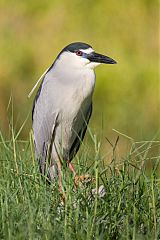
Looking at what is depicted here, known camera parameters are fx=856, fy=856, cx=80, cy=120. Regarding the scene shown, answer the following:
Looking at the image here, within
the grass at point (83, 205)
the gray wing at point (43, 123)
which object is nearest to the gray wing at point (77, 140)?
the gray wing at point (43, 123)

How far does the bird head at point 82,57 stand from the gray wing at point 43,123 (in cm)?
21

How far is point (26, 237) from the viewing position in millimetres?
2920

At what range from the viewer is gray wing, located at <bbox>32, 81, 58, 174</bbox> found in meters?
4.53

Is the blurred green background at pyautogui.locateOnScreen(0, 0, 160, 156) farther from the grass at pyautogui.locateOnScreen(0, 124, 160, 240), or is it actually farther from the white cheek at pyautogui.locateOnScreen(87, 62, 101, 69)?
the grass at pyautogui.locateOnScreen(0, 124, 160, 240)

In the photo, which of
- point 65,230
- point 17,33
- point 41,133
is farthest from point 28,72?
point 65,230

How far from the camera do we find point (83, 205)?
10.4 feet

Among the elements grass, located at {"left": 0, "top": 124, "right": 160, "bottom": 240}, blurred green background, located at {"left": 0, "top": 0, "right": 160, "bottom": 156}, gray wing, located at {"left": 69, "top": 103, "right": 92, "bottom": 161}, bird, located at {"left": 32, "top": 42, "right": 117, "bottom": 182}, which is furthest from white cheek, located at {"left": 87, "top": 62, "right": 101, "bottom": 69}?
blurred green background, located at {"left": 0, "top": 0, "right": 160, "bottom": 156}

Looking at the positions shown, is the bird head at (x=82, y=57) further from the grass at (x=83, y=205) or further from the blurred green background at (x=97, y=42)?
the blurred green background at (x=97, y=42)

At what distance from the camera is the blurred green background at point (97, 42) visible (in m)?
8.52

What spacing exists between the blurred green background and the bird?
3.73 m

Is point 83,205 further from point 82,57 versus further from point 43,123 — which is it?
point 43,123

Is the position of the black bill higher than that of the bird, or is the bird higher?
the black bill

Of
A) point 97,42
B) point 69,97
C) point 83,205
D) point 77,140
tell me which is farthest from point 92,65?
point 97,42

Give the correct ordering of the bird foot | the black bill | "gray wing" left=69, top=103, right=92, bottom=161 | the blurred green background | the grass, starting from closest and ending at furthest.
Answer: the grass
the bird foot
the black bill
"gray wing" left=69, top=103, right=92, bottom=161
the blurred green background
